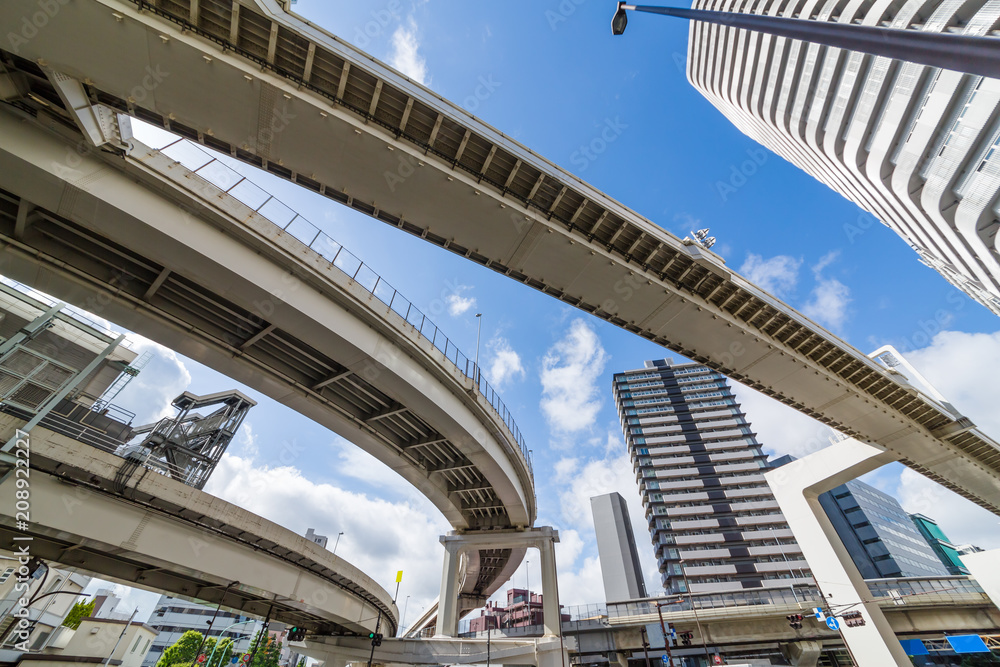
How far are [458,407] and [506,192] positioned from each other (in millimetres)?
10469

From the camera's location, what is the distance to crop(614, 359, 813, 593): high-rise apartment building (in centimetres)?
6669

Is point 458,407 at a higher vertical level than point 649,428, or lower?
lower

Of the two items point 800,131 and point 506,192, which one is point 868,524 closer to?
point 800,131

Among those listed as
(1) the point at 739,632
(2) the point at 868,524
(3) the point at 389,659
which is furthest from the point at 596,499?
(3) the point at 389,659

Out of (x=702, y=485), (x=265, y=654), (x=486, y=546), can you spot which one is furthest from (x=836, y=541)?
(x=265, y=654)

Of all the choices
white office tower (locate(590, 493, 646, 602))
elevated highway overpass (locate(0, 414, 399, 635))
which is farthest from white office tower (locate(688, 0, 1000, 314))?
white office tower (locate(590, 493, 646, 602))

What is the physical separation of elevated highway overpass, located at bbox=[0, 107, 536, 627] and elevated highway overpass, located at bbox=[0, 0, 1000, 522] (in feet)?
3.35

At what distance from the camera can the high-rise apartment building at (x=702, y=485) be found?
66688 millimetres

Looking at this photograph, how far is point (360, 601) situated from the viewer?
23.4 metres

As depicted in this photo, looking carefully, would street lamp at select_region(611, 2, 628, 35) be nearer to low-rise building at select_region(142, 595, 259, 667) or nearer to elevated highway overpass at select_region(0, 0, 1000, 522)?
elevated highway overpass at select_region(0, 0, 1000, 522)

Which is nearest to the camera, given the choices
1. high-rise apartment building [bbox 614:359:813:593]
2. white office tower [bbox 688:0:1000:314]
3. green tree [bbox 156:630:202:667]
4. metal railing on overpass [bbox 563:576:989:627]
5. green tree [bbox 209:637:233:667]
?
white office tower [bbox 688:0:1000:314]

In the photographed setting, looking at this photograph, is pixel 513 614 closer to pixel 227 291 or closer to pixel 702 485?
pixel 702 485

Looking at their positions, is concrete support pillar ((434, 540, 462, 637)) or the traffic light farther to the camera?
concrete support pillar ((434, 540, 462, 637))

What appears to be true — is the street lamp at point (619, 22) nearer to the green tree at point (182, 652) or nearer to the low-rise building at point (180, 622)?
the green tree at point (182, 652)
